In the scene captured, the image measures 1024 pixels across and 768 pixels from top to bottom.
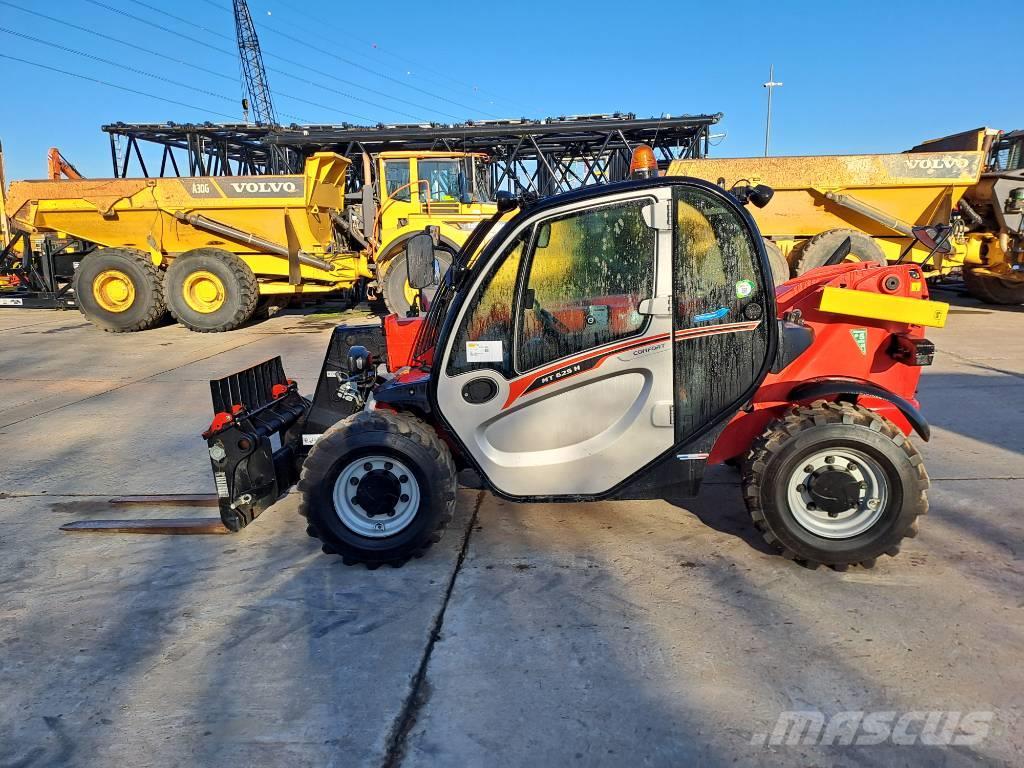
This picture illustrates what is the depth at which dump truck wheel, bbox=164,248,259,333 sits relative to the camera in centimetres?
1141

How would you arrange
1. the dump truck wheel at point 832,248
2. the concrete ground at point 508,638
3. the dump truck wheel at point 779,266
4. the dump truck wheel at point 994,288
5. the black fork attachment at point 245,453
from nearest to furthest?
the concrete ground at point 508,638
the black fork attachment at point 245,453
the dump truck wheel at point 779,266
the dump truck wheel at point 832,248
the dump truck wheel at point 994,288

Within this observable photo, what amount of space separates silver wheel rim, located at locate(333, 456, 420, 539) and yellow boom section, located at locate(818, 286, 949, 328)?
86.0 inches

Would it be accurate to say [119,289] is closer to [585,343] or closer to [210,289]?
[210,289]

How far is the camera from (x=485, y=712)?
2305mm

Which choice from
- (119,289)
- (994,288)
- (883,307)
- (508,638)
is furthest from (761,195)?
(994,288)

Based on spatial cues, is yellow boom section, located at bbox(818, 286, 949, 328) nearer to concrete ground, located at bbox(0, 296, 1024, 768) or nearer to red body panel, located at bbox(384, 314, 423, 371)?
concrete ground, located at bbox(0, 296, 1024, 768)

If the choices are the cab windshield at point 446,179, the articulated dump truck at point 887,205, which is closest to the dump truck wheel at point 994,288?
the articulated dump truck at point 887,205

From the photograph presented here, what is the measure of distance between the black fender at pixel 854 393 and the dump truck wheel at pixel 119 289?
1131 cm

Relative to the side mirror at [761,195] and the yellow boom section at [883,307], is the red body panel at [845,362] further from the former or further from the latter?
the side mirror at [761,195]

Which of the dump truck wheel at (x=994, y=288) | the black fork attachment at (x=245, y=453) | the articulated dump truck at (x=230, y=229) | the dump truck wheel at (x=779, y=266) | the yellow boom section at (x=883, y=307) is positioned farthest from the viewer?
the dump truck wheel at (x=994, y=288)

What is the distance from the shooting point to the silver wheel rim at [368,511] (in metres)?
3.29

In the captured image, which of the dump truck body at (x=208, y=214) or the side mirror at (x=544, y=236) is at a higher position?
the dump truck body at (x=208, y=214)

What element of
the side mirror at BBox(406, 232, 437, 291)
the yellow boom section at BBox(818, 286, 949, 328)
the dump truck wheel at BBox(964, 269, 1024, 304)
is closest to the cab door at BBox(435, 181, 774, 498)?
the side mirror at BBox(406, 232, 437, 291)

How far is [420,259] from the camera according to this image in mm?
3305
